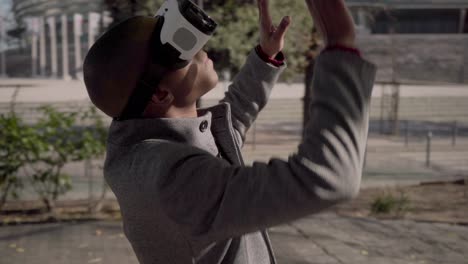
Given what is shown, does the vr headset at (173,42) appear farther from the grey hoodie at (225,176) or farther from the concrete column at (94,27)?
the concrete column at (94,27)

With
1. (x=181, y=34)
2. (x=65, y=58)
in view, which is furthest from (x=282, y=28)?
(x=65, y=58)

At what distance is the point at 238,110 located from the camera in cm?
199

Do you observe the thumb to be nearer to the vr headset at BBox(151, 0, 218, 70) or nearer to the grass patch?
the vr headset at BBox(151, 0, 218, 70)

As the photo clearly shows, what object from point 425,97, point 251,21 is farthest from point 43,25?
point 251,21

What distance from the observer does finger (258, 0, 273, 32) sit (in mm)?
1817

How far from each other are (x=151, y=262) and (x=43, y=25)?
35802 mm

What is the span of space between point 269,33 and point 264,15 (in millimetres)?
53

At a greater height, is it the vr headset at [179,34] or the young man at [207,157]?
the vr headset at [179,34]

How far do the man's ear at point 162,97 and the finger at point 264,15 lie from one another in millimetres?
503

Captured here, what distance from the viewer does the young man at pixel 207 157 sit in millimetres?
1129

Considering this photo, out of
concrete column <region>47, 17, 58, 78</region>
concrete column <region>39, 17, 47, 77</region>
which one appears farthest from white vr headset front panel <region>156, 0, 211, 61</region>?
concrete column <region>39, 17, 47, 77</region>

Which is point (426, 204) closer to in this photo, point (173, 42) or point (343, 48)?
point (173, 42)

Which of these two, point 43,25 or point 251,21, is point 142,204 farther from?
point 43,25

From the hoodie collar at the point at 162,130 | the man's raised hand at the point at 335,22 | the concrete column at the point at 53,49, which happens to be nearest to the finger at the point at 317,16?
the man's raised hand at the point at 335,22
